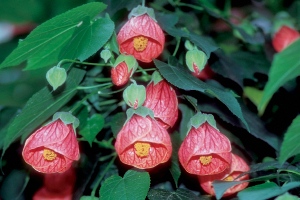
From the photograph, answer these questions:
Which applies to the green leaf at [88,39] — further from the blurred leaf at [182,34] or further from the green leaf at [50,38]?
the blurred leaf at [182,34]

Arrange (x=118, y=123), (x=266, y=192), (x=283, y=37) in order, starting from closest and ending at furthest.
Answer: (x=266, y=192)
(x=118, y=123)
(x=283, y=37)

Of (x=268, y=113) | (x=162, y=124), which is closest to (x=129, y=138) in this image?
(x=162, y=124)

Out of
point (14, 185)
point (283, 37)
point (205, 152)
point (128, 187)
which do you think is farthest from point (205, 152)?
point (283, 37)

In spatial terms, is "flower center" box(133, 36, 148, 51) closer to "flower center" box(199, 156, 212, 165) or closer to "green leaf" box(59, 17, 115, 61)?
"green leaf" box(59, 17, 115, 61)

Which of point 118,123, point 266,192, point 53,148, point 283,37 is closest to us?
point 266,192

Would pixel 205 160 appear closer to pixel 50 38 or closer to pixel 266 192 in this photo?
pixel 266 192

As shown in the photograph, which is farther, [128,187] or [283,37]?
[283,37]

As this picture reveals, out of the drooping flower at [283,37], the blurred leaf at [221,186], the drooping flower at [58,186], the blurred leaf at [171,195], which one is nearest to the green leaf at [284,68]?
the blurred leaf at [221,186]
